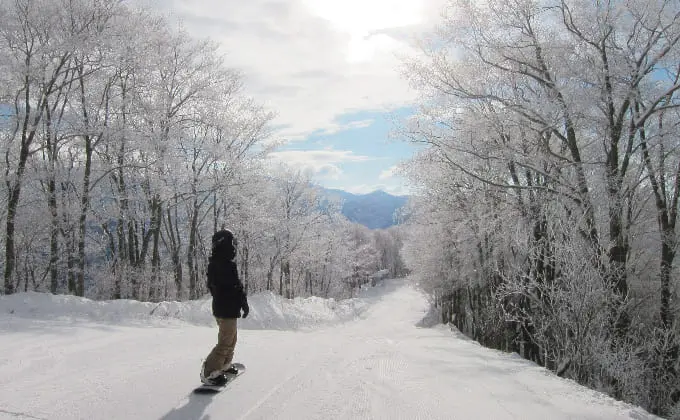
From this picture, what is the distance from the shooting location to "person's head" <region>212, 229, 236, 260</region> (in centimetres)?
513

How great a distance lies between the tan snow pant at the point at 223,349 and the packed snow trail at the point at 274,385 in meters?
0.30

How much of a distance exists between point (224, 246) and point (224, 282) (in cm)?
42

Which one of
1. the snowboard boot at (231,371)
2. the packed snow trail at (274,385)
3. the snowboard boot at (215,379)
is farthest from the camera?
the snowboard boot at (231,371)

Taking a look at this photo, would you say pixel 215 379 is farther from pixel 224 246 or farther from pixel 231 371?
pixel 224 246

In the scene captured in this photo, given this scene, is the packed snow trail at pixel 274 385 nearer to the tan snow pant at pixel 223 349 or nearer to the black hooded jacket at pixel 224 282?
the tan snow pant at pixel 223 349

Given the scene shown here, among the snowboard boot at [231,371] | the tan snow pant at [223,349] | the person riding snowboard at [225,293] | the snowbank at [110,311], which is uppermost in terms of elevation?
the person riding snowboard at [225,293]

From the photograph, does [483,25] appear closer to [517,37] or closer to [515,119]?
[517,37]

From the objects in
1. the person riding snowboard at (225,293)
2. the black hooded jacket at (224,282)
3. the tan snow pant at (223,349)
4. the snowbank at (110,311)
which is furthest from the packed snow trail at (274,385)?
the snowbank at (110,311)

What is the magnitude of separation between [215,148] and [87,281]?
999 cm

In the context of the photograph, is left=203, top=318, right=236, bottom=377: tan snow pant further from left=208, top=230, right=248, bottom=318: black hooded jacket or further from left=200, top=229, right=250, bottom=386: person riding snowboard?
left=208, top=230, right=248, bottom=318: black hooded jacket

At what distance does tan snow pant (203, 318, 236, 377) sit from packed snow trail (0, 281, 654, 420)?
0.30m

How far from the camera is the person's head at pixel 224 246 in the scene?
5.13 metres

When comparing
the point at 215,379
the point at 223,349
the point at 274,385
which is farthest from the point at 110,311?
the point at 274,385

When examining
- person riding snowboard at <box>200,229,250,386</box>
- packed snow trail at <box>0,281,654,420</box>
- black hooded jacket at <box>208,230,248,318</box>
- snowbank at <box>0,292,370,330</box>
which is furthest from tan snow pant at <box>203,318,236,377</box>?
snowbank at <box>0,292,370,330</box>
